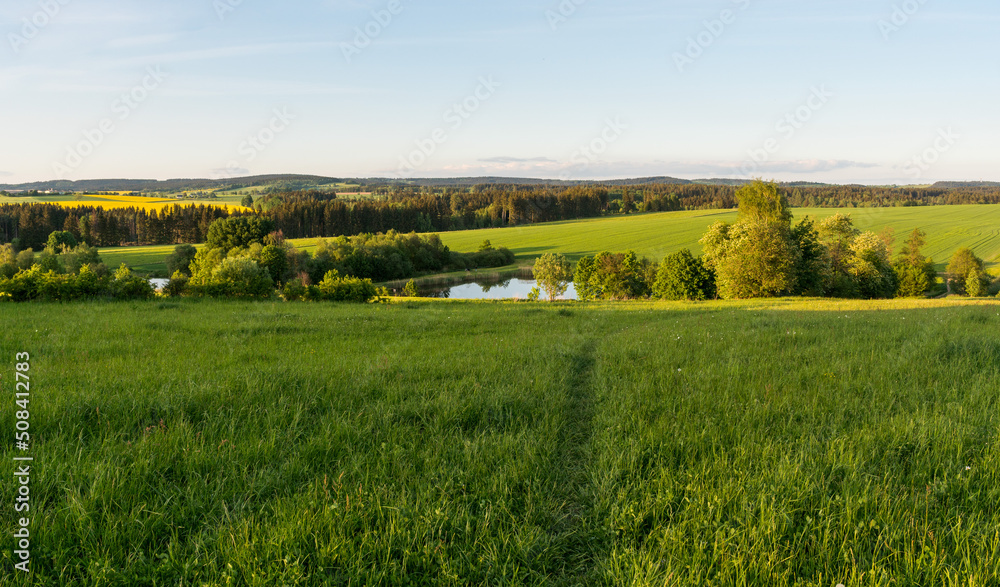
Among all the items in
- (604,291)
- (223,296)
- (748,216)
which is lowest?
(604,291)

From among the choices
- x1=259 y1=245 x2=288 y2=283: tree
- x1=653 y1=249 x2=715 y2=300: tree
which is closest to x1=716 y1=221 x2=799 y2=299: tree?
x1=653 y1=249 x2=715 y2=300: tree

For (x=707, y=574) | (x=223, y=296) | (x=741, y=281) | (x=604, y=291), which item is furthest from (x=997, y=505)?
(x=604, y=291)

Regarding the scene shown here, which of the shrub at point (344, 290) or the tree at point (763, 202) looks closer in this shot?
the shrub at point (344, 290)

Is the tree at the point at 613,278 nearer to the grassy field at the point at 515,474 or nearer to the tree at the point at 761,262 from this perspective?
the tree at the point at 761,262

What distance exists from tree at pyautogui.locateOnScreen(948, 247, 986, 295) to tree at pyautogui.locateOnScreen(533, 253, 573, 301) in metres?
55.1

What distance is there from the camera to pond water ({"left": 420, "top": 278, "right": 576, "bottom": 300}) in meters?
80.9

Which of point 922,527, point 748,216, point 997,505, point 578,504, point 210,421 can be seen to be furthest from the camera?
point 748,216

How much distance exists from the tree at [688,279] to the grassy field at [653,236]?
30.6m

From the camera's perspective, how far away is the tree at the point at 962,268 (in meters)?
68.4

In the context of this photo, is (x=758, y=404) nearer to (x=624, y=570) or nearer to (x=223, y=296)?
(x=624, y=570)

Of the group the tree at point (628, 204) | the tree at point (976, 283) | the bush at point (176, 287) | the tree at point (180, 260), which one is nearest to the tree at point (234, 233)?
the tree at point (180, 260)

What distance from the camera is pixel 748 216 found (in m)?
53.9

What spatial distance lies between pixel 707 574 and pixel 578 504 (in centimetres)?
110

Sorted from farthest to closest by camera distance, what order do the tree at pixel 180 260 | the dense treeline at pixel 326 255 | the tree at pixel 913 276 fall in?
1. the tree at pixel 180 260
2. the dense treeline at pixel 326 255
3. the tree at pixel 913 276
